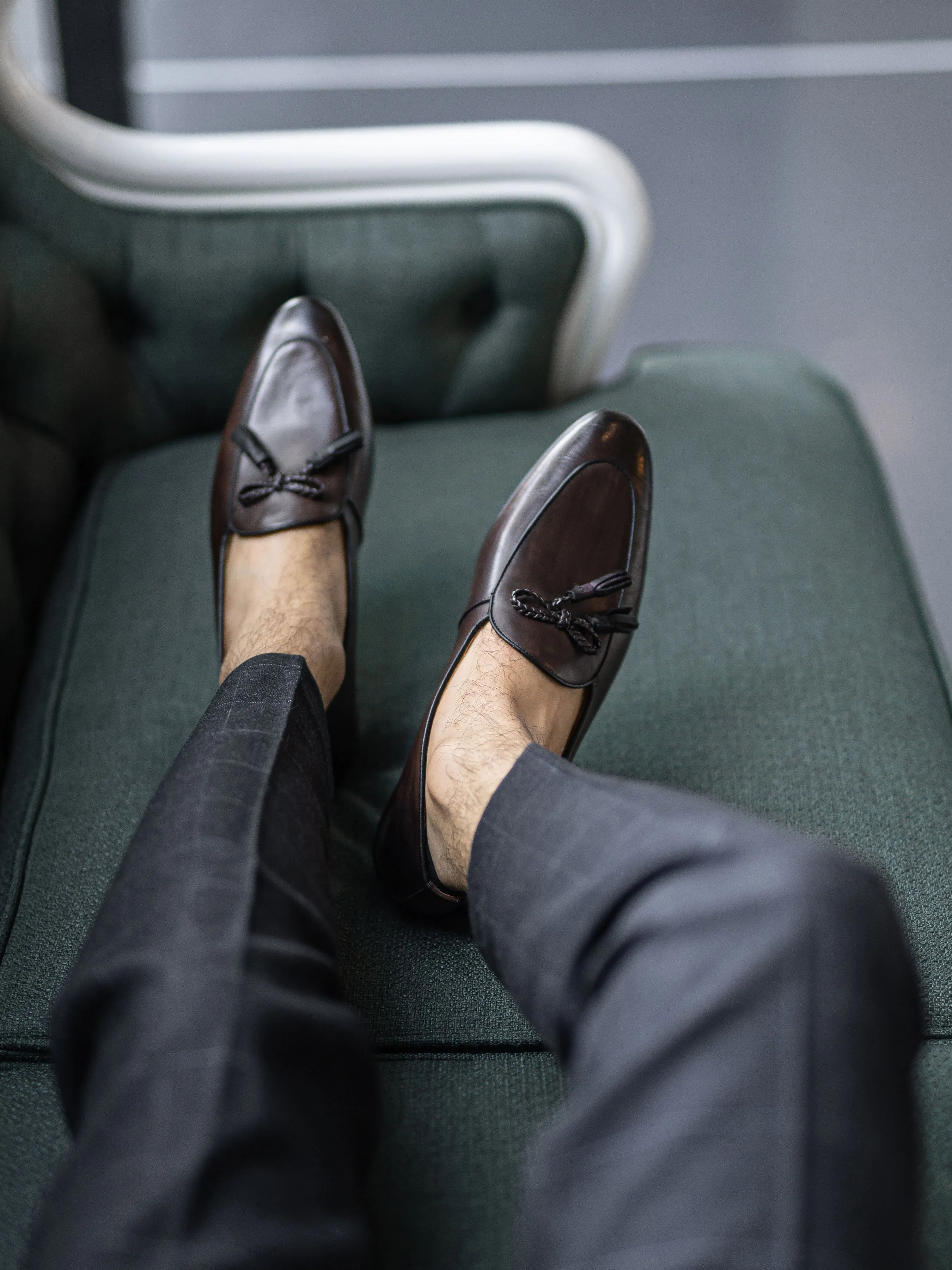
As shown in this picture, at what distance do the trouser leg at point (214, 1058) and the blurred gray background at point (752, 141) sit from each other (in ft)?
3.22

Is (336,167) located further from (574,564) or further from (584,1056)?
(584,1056)

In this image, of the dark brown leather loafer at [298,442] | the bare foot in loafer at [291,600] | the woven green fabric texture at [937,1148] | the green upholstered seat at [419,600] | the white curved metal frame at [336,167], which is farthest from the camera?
the white curved metal frame at [336,167]

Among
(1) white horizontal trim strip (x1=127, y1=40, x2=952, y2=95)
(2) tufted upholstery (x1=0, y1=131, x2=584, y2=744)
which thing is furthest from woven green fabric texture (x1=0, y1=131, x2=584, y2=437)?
(1) white horizontal trim strip (x1=127, y1=40, x2=952, y2=95)

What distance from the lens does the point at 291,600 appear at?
2.40 ft

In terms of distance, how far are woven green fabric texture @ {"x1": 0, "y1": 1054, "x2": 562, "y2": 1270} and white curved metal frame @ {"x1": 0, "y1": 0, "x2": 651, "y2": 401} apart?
758 mm

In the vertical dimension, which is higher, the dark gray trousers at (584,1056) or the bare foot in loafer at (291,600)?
the dark gray trousers at (584,1056)

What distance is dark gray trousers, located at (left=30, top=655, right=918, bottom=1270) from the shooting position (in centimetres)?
34

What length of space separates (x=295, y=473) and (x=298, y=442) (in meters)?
0.03

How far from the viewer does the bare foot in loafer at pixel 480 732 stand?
1.88 ft

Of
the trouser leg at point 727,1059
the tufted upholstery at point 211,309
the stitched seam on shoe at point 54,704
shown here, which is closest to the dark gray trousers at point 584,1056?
the trouser leg at point 727,1059

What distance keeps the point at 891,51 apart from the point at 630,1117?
2.46m

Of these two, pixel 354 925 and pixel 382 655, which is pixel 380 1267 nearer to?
pixel 354 925

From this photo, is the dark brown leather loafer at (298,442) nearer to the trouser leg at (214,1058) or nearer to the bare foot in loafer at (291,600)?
the bare foot in loafer at (291,600)

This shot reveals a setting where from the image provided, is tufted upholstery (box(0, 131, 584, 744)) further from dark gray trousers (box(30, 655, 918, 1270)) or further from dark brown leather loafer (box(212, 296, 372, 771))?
dark gray trousers (box(30, 655, 918, 1270))
